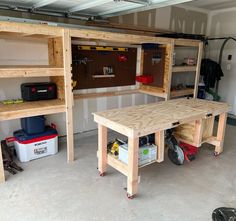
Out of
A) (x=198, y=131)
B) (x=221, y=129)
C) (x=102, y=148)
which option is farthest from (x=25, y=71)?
(x=221, y=129)

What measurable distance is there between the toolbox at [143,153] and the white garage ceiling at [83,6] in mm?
1626

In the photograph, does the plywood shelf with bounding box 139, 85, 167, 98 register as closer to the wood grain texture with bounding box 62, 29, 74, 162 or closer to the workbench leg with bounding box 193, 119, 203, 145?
the workbench leg with bounding box 193, 119, 203, 145

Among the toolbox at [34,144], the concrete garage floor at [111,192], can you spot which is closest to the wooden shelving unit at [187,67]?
the concrete garage floor at [111,192]

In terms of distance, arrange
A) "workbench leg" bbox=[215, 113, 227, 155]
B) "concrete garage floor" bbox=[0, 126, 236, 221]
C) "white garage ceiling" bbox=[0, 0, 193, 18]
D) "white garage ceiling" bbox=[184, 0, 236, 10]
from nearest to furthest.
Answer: "concrete garage floor" bbox=[0, 126, 236, 221], "white garage ceiling" bbox=[0, 0, 193, 18], "workbench leg" bbox=[215, 113, 227, 155], "white garage ceiling" bbox=[184, 0, 236, 10]

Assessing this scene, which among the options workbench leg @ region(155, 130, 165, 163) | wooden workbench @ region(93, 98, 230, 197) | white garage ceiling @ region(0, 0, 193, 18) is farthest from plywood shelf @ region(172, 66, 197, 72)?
workbench leg @ region(155, 130, 165, 163)

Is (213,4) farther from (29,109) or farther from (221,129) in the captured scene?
(29,109)

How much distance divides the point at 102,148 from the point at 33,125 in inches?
44.2

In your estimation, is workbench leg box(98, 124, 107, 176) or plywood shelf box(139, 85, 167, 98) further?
plywood shelf box(139, 85, 167, 98)

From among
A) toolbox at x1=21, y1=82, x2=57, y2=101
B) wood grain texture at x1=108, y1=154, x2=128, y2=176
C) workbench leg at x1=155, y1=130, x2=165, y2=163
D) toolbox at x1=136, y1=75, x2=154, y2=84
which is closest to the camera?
wood grain texture at x1=108, y1=154, x2=128, y2=176

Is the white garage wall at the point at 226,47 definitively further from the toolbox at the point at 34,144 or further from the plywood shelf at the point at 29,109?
the toolbox at the point at 34,144

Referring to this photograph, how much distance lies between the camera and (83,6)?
2.72 m

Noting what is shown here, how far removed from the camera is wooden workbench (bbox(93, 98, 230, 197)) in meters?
2.05

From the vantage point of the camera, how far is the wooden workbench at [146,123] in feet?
6.73

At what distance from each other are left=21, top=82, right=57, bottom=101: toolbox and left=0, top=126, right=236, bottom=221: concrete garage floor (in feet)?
2.82
